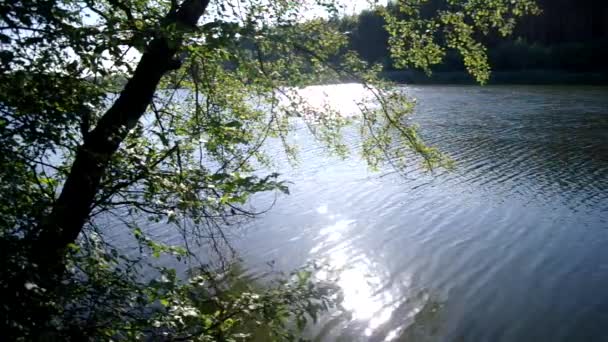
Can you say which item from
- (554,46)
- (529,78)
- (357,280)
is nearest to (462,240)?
(357,280)

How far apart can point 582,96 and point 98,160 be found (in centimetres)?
3559

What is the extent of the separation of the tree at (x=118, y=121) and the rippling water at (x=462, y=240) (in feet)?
4.72

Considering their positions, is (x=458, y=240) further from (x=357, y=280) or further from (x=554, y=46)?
(x=554, y=46)

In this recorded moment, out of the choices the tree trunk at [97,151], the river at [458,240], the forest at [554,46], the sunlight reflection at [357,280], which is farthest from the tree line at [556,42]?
the tree trunk at [97,151]

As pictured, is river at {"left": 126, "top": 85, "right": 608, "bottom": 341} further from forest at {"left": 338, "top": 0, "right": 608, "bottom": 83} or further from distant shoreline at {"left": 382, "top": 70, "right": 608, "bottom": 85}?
forest at {"left": 338, "top": 0, "right": 608, "bottom": 83}

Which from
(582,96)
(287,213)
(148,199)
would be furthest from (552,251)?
(582,96)

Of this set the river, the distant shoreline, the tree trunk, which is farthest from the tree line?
the tree trunk

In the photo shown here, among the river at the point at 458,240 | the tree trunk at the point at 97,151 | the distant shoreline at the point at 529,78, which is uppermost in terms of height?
the tree trunk at the point at 97,151

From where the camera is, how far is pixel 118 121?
3326 mm

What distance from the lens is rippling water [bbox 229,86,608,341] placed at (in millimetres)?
7922

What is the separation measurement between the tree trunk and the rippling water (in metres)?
2.14

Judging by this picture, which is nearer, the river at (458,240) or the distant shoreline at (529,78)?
the river at (458,240)

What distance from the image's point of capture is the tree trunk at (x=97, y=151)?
115 inches

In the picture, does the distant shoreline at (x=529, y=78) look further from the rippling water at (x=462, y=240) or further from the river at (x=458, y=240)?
the river at (x=458, y=240)
